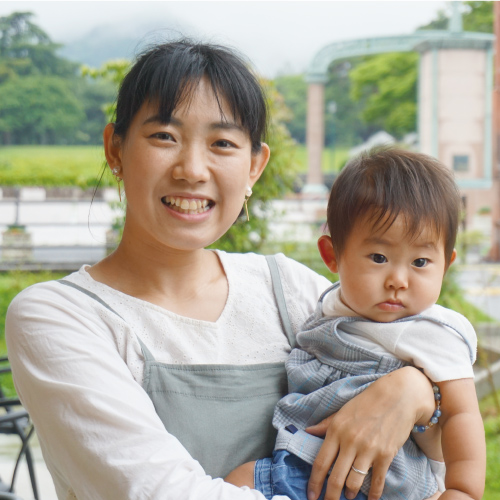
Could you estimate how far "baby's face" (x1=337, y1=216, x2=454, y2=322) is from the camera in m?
1.05

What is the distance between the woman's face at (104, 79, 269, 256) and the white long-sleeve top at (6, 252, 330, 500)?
14cm

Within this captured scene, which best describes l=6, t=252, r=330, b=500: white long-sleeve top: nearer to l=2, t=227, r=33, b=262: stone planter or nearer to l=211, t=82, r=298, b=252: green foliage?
l=211, t=82, r=298, b=252: green foliage

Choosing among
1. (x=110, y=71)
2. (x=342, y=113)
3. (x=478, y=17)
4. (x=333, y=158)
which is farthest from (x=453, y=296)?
(x=342, y=113)

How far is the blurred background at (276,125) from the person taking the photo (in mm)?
4227

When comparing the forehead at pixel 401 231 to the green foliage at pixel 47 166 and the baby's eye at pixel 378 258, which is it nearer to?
the baby's eye at pixel 378 258

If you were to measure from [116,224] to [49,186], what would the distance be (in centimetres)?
181

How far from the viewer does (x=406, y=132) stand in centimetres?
943

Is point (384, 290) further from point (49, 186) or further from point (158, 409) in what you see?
point (49, 186)

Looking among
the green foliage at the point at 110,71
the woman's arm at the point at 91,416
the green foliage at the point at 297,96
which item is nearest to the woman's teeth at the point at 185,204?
the woman's arm at the point at 91,416

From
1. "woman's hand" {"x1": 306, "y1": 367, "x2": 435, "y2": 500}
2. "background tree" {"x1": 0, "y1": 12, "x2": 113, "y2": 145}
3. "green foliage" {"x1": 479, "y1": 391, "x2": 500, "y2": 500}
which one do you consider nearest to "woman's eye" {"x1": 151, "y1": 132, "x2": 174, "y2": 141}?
"woman's hand" {"x1": 306, "y1": 367, "x2": 435, "y2": 500}

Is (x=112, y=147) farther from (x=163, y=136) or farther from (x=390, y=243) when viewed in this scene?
(x=390, y=243)

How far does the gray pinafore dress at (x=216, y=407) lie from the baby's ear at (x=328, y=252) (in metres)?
0.20

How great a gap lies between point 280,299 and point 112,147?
0.39 meters

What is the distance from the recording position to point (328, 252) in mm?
1178
